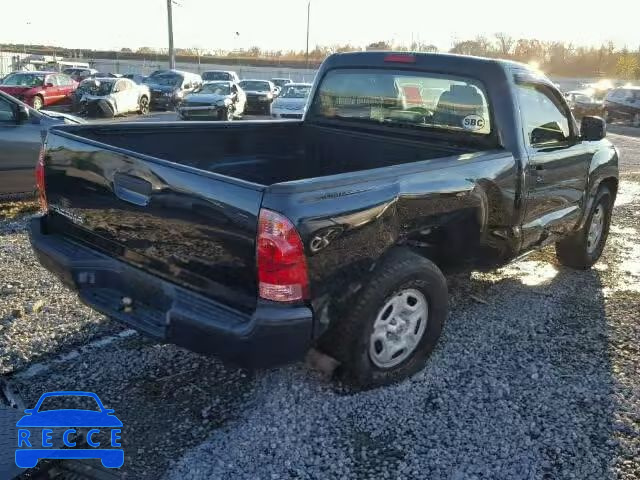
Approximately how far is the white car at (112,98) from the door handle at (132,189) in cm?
2124

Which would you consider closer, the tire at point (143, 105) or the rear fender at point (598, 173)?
the rear fender at point (598, 173)

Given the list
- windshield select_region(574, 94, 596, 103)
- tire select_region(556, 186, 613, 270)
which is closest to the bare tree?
windshield select_region(574, 94, 596, 103)

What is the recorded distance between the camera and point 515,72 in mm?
4277

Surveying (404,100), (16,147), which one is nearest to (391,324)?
(404,100)

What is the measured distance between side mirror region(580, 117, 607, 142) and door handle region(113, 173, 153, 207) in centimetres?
370

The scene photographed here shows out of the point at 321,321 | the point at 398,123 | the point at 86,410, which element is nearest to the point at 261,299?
the point at 321,321

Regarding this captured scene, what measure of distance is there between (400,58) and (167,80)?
978 inches

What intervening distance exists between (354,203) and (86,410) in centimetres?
177

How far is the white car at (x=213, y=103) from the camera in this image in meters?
21.6

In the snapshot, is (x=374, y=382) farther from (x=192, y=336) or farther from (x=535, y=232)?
(x=535, y=232)

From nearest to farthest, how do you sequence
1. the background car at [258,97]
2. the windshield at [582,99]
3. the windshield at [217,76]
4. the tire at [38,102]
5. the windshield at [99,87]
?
the tire at [38,102], the windshield at [99,87], the background car at [258,97], the windshield at [217,76], the windshield at [582,99]

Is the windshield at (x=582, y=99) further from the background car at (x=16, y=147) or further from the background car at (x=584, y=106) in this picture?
the background car at (x=16, y=147)

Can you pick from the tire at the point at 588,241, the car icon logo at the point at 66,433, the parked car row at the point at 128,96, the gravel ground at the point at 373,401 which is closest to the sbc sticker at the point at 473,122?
the gravel ground at the point at 373,401

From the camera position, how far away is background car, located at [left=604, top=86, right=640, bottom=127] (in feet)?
94.4
